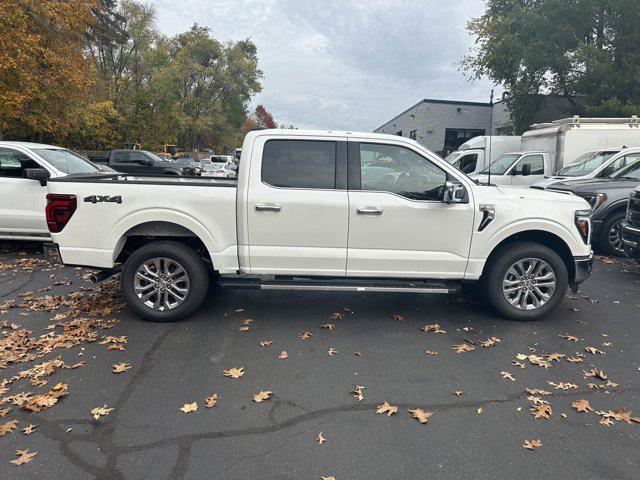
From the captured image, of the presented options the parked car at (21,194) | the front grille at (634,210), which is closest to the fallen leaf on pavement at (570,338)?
the front grille at (634,210)

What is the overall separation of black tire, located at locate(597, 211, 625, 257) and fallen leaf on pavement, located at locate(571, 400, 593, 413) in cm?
610

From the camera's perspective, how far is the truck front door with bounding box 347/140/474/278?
4.63m

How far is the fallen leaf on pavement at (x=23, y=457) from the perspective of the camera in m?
2.67

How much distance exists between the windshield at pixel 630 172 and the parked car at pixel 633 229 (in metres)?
2.40

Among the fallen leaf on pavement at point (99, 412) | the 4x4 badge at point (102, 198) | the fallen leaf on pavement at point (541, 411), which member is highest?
the 4x4 badge at point (102, 198)

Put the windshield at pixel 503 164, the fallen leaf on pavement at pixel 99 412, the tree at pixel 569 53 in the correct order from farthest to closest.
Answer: the tree at pixel 569 53 → the windshield at pixel 503 164 → the fallen leaf on pavement at pixel 99 412

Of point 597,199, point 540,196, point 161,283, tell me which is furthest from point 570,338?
point 597,199

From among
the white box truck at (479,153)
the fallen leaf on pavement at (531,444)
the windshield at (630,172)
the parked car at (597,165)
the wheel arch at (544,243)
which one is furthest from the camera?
the white box truck at (479,153)

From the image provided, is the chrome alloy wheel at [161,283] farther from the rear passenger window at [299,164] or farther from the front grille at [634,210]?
the front grille at [634,210]

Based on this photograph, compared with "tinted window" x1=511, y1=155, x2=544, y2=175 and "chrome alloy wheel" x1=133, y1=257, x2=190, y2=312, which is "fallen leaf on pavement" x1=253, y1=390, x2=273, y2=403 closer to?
"chrome alloy wheel" x1=133, y1=257, x2=190, y2=312

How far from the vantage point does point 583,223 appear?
4.87 metres

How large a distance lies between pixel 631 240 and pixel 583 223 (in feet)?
8.96

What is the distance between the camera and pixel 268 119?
4230 inches

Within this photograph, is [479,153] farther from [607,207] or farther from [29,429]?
[29,429]
